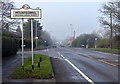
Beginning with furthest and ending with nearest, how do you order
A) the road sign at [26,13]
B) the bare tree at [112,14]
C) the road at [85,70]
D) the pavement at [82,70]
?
the bare tree at [112,14]
the road sign at [26,13]
the road at [85,70]
the pavement at [82,70]

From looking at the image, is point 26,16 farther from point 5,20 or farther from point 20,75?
point 5,20

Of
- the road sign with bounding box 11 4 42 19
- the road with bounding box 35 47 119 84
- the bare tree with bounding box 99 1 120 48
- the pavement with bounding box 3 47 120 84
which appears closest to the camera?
the pavement with bounding box 3 47 120 84

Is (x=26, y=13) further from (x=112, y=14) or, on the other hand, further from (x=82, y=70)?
(x=112, y=14)

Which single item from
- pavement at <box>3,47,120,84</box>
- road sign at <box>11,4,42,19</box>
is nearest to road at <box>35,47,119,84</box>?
pavement at <box>3,47,120,84</box>

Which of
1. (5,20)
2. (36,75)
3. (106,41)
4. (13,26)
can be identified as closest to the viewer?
(36,75)

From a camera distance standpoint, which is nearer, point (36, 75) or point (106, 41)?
point (36, 75)

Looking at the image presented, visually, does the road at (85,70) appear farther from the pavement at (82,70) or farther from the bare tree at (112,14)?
the bare tree at (112,14)

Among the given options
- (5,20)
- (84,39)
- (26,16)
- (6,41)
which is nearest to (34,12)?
(26,16)

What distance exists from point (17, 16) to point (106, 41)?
5413cm

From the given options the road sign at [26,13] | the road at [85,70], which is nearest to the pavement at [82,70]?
the road at [85,70]

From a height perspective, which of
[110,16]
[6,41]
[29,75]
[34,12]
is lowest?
[29,75]

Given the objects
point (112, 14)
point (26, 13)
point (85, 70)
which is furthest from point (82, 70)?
point (112, 14)

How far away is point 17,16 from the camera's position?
1238 cm

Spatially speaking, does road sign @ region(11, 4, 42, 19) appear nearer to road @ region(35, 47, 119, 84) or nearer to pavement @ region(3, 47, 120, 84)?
pavement @ region(3, 47, 120, 84)
